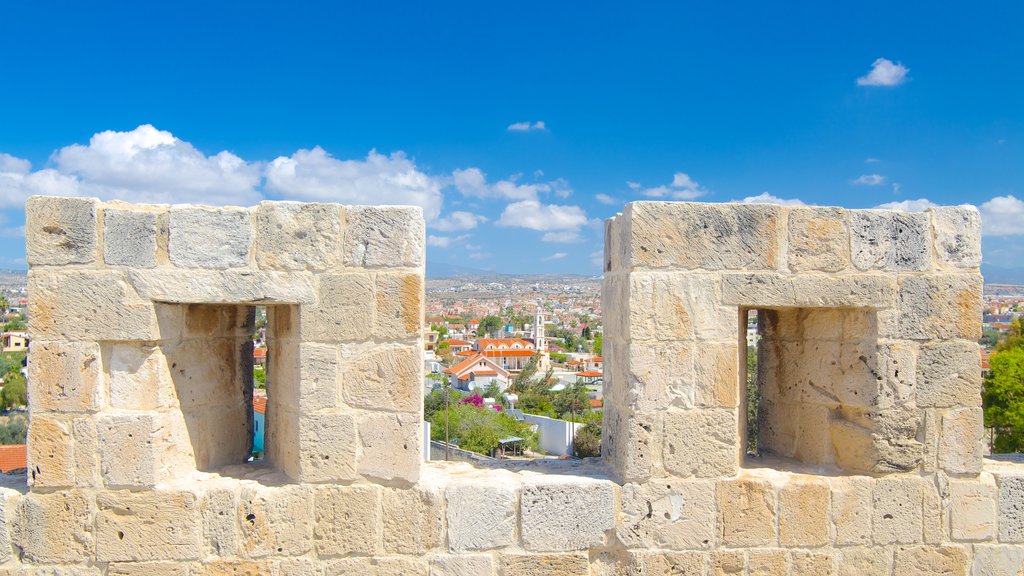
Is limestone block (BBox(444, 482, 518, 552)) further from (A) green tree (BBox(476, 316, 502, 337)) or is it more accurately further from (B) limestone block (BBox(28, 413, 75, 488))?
(A) green tree (BBox(476, 316, 502, 337))

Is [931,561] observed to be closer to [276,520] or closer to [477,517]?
[477,517]

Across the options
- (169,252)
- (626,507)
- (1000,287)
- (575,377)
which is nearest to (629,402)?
(626,507)

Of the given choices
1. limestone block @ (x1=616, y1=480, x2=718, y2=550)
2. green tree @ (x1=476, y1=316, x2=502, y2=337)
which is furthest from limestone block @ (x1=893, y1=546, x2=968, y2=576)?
green tree @ (x1=476, y1=316, x2=502, y2=337)

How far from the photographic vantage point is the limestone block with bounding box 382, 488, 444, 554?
3.19m

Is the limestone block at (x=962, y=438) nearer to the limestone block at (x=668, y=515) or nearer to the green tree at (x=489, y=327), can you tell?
the limestone block at (x=668, y=515)

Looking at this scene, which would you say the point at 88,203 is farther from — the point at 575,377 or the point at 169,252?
the point at 575,377

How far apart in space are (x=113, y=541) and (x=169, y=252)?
4.31 feet

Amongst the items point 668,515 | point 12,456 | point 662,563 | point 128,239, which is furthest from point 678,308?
point 12,456

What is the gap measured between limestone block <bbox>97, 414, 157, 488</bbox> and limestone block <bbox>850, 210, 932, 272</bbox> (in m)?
3.39

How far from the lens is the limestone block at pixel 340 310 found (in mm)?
3162

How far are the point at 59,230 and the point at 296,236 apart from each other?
3.34 ft

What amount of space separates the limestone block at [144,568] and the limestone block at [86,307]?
3.33 feet

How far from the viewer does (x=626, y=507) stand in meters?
3.26

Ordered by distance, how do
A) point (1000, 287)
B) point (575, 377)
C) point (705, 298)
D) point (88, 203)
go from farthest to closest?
point (1000, 287), point (575, 377), point (705, 298), point (88, 203)
